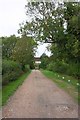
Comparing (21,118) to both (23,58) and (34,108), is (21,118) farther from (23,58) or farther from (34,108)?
(23,58)

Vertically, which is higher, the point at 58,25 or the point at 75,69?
the point at 58,25

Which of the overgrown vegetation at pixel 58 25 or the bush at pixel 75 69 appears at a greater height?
the overgrown vegetation at pixel 58 25

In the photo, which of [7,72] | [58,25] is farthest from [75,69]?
[58,25]

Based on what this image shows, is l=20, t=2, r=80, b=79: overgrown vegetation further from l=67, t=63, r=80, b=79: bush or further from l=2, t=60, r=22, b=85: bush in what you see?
l=67, t=63, r=80, b=79: bush

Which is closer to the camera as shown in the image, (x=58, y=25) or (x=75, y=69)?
(x=58, y=25)

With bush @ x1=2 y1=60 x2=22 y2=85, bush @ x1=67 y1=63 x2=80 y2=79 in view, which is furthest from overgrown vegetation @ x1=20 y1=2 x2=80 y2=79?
bush @ x1=67 y1=63 x2=80 y2=79

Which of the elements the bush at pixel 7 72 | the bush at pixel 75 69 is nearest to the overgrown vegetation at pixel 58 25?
the bush at pixel 7 72

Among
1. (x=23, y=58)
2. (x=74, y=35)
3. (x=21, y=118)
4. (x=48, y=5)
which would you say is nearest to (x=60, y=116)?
(x=21, y=118)

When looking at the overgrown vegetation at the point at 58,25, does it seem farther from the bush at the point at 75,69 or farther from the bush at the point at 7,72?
the bush at the point at 75,69

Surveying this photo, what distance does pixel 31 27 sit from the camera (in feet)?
77.8

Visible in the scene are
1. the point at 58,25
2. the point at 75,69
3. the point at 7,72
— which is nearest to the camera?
the point at 58,25

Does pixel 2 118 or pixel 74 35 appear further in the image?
pixel 74 35

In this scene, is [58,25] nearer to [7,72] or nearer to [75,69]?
[7,72]

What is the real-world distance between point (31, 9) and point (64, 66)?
30.8 meters
